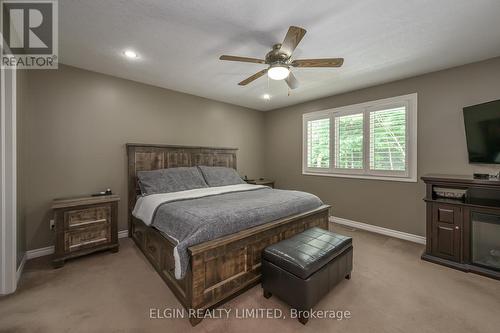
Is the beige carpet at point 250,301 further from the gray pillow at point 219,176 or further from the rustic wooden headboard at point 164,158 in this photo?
the gray pillow at point 219,176

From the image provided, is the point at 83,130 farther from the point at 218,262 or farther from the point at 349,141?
the point at 349,141

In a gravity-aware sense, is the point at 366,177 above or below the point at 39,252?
above

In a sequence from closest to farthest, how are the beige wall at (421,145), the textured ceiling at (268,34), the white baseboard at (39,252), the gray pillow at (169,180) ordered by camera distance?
1. the textured ceiling at (268,34)
2. the white baseboard at (39,252)
3. the beige wall at (421,145)
4. the gray pillow at (169,180)

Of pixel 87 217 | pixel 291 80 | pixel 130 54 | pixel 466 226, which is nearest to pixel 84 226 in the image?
pixel 87 217

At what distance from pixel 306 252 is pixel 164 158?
2.99m

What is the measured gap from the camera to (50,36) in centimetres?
227

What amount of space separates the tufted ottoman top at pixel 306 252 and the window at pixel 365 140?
211 centimetres

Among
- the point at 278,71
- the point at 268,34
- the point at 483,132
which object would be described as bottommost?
the point at 483,132

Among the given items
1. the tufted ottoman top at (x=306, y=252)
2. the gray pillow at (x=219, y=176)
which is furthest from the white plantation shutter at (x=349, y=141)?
the tufted ottoman top at (x=306, y=252)

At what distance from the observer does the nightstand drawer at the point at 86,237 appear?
8.47 feet

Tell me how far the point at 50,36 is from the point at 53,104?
994mm

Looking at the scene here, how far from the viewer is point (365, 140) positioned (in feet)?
12.6

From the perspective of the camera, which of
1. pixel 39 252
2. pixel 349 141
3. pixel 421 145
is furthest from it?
pixel 349 141

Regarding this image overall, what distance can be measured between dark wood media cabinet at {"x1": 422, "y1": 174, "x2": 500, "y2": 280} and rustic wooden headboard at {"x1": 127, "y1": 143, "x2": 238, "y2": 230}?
361cm
